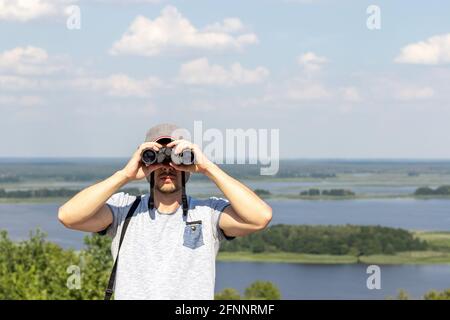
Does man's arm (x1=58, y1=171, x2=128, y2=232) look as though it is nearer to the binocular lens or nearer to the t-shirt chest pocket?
the binocular lens

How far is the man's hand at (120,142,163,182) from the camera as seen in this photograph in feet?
13.9

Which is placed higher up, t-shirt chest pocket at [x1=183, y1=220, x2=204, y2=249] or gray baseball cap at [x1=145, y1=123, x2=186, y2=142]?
gray baseball cap at [x1=145, y1=123, x2=186, y2=142]

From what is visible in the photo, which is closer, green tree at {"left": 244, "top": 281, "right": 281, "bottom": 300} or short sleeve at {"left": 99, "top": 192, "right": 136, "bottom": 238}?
short sleeve at {"left": 99, "top": 192, "right": 136, "bottom": 238}

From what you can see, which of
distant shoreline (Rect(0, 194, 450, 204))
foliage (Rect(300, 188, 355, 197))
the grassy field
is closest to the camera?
the grassy field

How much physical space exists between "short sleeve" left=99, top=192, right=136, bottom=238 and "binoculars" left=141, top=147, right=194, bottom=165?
231 mm

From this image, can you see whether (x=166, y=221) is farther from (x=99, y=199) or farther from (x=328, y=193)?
(x=328, y=193)

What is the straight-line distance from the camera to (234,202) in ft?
13.9

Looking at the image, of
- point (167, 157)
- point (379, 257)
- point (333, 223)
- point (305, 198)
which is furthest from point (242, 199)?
point (305, 198)

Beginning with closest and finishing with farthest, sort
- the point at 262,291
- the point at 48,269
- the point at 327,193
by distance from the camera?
the point at 48,269
the point at 262,291
the point at 327,193

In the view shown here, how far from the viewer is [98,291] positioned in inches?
1608

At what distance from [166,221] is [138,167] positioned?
0.30m

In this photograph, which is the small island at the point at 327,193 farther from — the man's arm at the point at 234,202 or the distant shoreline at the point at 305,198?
the man's arm at the point at 234,202

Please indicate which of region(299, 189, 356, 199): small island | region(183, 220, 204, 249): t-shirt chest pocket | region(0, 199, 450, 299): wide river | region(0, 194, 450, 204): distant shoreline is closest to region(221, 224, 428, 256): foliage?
region(0, 199, 450, 299): wide river

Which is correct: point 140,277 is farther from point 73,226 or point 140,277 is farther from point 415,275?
point 415,275
